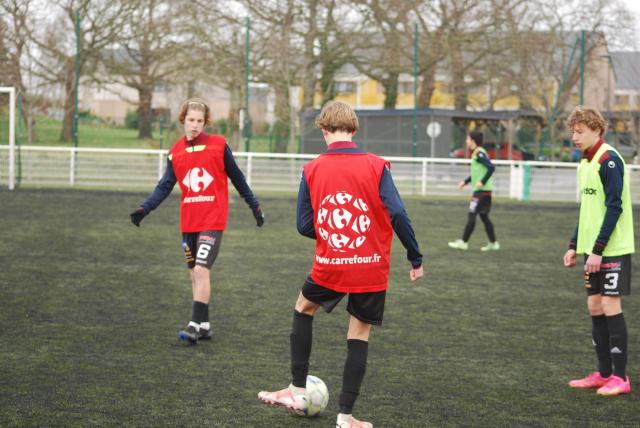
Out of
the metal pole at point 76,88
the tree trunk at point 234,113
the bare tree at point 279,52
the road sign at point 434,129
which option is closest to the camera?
the metal pole at point 76,88

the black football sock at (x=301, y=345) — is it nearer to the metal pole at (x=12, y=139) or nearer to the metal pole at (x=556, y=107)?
the metal pole at (x=12, y=139)

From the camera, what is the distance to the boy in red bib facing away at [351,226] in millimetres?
4664

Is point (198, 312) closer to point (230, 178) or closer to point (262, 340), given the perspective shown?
point (262, 340)

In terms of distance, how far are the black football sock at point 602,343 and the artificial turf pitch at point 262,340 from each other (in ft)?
0.77

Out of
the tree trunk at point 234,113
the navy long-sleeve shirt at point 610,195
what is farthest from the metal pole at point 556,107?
the navy long-sleeve shirt at point 610,195

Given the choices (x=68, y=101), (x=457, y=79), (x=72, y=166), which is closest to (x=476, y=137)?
(x=72, y=166)

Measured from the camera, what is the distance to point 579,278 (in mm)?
10859

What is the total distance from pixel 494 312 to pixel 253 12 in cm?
2257

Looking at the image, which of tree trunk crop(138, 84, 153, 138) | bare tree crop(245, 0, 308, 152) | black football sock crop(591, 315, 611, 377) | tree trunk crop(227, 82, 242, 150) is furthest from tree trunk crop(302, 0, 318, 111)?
black football sock crop(591, 315, 611, 377)

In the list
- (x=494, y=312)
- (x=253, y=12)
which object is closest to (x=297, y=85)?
(x=253, y=12)

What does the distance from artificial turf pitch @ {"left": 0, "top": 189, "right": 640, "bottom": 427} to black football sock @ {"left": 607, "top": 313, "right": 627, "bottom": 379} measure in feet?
0.65

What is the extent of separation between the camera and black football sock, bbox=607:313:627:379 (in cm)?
577

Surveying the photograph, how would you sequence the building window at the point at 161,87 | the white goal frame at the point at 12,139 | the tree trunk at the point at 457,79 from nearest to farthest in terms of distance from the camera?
the white goal frame at the point at 12,139, the building window at the point at 161,87, the tree trunk at the point at 457,79

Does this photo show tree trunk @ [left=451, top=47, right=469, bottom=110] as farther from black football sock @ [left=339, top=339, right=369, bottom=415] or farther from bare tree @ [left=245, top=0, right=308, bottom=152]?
black football sock @ [left=339, top=339, right=369, bottom=415]
